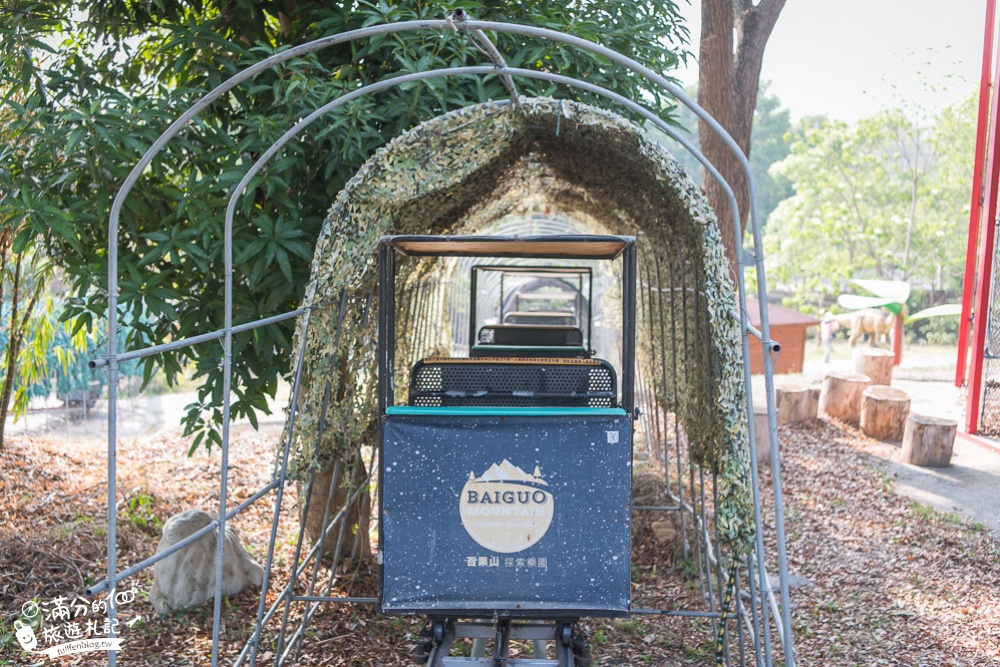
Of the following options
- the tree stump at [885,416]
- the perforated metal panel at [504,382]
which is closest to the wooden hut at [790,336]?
the tree stump at [885,416]

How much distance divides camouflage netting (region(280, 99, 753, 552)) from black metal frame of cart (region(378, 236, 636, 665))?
679mm

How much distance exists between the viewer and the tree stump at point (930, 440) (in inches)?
334

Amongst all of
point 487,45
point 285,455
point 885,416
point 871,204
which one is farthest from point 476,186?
point 871,204

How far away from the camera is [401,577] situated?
12.7ft

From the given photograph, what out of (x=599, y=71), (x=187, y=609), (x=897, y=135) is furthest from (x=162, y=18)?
(x=897, y=135)

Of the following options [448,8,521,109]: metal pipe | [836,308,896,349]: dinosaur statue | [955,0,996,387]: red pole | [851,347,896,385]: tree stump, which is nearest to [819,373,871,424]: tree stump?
[851,347,896,385]: tree stump

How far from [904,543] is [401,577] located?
15.5 feet

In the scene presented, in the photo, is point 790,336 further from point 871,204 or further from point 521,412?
point 521,412

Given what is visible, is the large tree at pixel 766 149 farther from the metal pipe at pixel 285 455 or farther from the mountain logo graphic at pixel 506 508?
the mountain logo graphic at pixel 506 508

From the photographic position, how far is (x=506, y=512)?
12.6 feet

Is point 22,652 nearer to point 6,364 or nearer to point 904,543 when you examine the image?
point 6,364

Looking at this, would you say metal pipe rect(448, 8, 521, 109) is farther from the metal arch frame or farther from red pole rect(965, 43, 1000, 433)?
red pole rect(965, 43, 1000, 433)

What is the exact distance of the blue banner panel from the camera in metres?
3.81

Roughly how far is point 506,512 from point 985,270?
306 inches
